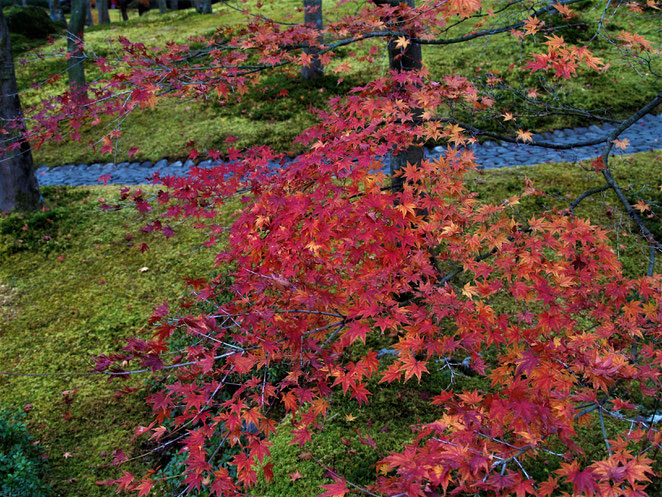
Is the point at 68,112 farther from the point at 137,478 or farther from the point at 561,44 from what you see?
the point at 561,44

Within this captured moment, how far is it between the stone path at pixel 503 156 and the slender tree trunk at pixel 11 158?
123 centimetres

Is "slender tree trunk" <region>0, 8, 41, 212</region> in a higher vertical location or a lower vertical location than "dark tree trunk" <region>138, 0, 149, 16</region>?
lower

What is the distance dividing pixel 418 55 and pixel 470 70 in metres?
8.33

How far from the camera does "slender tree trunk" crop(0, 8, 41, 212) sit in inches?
250

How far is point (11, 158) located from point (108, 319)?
10.5 ft

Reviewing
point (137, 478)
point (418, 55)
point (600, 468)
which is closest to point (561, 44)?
point (418, 55)

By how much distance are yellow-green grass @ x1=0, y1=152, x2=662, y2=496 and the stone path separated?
0.90 m

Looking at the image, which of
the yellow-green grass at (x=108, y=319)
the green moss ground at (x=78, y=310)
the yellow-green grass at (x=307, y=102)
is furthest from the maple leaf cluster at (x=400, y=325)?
the yellow-green grass at (x=307, y=102)

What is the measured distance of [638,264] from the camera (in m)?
5.43

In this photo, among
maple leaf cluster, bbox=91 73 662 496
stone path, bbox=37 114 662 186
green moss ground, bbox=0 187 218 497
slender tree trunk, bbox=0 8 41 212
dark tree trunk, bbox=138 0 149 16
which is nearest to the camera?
maple leaf cluster, bbox=91 73 662 496

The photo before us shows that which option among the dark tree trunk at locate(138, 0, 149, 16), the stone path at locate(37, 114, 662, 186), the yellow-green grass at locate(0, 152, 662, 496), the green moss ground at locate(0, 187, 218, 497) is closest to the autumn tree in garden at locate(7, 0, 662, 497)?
the yellow-green grass at locate(0, 152, 662, 496)

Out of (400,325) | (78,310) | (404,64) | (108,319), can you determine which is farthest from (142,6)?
(400,325)

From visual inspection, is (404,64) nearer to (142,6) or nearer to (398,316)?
(398,316)

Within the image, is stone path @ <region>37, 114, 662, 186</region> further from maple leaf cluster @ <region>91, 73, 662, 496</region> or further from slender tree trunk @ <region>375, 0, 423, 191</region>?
maple leaf cluster @ <region>91, 73, 662, 496</region>
